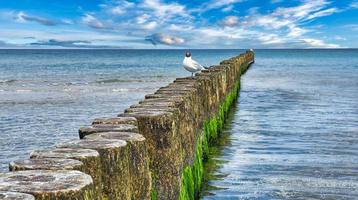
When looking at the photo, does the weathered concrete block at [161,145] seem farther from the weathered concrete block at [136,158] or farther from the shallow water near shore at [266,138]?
the shallow water near shore at [266,138]

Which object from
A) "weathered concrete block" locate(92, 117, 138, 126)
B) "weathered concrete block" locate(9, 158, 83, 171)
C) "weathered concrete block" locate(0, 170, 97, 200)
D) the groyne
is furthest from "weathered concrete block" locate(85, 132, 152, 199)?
"weathered concrete block" locate(0, 170, 97, 200)

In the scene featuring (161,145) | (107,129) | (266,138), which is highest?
(107,129)

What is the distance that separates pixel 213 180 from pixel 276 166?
50.7 inches

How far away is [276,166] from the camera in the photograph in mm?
9438

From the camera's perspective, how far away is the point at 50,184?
116 inches

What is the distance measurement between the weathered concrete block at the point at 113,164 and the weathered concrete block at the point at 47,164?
1.10ft

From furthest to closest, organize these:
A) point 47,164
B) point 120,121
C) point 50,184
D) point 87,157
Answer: point 120,121 → point 87,157 → point 47,164 → point 50,184

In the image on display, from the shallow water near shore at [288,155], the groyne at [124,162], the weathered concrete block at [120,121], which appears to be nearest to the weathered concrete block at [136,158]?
the groyne at [124,162]

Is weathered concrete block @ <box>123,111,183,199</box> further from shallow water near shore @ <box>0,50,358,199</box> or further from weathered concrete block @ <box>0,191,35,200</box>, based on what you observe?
weathered concrete block @ <box>0,191,35,200</box>

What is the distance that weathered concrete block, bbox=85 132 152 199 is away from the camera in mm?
4250

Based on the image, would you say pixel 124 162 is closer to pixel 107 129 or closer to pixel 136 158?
pixel 136 158

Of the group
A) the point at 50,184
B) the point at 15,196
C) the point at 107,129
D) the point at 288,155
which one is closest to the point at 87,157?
the point at 50,184

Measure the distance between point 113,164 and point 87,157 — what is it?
0.28m

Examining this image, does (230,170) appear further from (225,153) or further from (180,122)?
(180,122)
